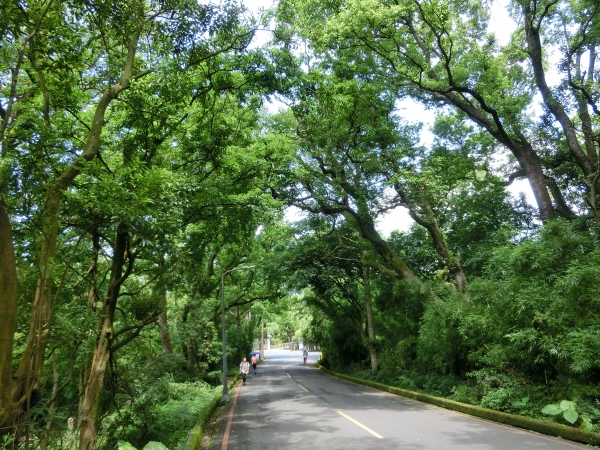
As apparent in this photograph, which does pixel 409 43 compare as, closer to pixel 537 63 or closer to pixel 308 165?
pixel 537 63

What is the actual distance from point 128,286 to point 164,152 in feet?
20.9

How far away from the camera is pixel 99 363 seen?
732 cm

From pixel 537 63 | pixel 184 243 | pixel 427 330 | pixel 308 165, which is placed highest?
pixel 537 63

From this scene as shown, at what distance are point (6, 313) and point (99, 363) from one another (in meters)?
3.96

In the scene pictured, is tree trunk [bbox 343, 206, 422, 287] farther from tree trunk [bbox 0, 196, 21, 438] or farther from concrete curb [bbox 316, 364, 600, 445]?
tree trunk [bbox 0, 196, 21, 438]

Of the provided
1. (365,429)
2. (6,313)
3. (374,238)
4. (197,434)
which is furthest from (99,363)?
(374,238)

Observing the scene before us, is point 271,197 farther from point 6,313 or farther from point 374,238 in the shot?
point 6,313

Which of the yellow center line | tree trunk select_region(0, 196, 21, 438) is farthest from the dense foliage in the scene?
the yellow center line

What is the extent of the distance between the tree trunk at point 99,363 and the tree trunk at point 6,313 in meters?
2.10

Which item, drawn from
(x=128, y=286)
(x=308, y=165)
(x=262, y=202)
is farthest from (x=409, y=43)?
(x=128, y=286)

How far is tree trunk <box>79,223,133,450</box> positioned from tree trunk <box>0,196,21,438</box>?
2.10 m

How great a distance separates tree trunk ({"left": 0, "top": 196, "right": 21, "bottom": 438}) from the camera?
376 cm

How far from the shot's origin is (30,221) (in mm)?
5422

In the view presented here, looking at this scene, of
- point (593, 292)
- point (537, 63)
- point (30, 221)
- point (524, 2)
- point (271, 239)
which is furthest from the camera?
point (271, 239)
